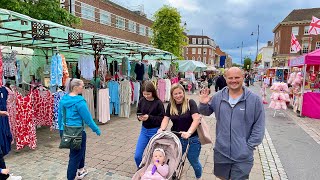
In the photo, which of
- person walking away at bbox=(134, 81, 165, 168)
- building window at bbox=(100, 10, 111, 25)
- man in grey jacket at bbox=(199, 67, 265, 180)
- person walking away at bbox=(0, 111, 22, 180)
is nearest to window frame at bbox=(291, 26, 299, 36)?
building window at bbox=(100, 10, 111, 25)

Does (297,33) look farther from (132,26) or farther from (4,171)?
(4,171)

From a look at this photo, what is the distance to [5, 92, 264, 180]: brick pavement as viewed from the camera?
4.09m

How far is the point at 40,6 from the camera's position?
8781mm

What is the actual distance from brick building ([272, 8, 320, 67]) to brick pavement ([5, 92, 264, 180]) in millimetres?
43012

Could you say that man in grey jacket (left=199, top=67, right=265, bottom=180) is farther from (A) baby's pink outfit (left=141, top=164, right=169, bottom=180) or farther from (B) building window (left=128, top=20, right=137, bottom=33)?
(B) building window (left=128, top=20, right=137, bottom=33)

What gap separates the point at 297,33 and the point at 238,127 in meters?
48.1

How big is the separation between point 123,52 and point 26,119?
7527 mm

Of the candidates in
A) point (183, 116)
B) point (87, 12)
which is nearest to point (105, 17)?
point (87, 12)

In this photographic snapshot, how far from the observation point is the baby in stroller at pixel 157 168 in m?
2.75

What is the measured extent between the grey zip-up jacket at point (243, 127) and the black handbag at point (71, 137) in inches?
88.7

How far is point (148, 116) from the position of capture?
3.58m

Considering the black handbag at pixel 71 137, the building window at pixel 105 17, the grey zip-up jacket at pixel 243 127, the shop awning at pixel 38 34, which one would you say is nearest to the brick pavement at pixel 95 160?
the black handbag at pixel 71 137

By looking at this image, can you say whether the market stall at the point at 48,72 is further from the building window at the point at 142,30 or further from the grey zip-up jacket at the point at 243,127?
the building window at the point at 142,30

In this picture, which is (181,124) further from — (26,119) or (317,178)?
(26,119)
